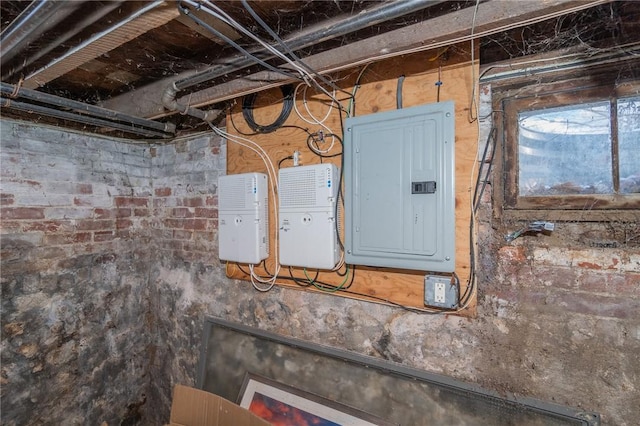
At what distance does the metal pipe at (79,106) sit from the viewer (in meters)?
1.24

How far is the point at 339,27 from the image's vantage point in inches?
37.0

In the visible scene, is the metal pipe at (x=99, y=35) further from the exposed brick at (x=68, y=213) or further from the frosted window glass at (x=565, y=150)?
the frosted window glass at (x=565, y=150)

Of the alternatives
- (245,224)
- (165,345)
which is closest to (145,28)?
(245,224)

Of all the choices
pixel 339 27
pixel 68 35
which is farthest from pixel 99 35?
pixel 339 27

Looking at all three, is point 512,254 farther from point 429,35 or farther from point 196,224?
point 196,224

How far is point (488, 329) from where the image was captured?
1185mm

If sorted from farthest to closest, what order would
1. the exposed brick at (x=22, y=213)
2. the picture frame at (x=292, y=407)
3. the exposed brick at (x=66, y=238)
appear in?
the exposed brick at (x=66, y=238), the exposed brick at (x=22, y=213), the picture frame at (x=292, y=407)

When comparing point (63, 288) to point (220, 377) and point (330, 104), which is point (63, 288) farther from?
point (330, 104)

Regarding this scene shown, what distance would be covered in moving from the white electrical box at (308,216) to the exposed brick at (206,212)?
2.06 ft

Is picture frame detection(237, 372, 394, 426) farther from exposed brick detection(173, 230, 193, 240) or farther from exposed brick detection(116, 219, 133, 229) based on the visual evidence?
exposed brick detection(116, 219, 133, 229)

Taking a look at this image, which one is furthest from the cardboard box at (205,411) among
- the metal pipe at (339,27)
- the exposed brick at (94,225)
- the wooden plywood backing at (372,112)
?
the metal pipe at (339,27)

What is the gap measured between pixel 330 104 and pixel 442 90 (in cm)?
53

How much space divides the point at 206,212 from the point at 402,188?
135 cm

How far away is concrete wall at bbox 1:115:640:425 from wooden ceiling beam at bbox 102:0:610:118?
2.16 ft
